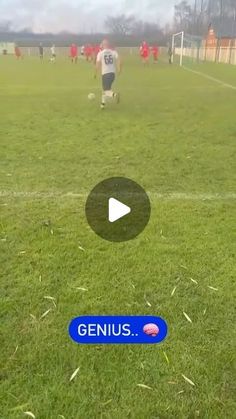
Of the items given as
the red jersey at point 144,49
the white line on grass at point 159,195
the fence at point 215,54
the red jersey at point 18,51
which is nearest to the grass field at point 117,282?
the white line on grass at point 159,195

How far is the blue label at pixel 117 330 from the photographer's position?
2.05 metres

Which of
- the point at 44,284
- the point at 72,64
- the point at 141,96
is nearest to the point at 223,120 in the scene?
the point at 141,96

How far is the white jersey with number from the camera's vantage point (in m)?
11.6

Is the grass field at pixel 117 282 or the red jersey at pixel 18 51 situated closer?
the grass field at pixel 117 282

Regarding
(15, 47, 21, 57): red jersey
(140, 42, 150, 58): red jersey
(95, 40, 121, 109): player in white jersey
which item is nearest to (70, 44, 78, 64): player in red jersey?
(140, 42, 150, 58): red jersey

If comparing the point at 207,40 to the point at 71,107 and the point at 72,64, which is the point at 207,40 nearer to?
the point at 72,64
